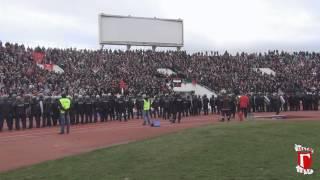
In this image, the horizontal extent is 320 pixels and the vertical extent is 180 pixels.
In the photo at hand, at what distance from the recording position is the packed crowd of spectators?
1622 inches

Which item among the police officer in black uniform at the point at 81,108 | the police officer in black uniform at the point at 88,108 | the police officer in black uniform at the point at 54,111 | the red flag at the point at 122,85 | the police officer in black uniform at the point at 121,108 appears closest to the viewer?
the police officer in black uniform at the point at 54,111

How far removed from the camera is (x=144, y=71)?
170ft

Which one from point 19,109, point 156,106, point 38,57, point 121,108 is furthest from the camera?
point 38,57

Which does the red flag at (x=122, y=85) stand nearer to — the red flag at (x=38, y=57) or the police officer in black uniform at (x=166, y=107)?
the red flag at (x=38, y=57)

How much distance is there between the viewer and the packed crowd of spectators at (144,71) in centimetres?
4119

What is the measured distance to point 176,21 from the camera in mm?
63375

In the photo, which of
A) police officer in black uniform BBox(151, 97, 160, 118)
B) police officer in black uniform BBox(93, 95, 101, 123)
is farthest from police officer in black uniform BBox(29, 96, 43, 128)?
police officer in black uniform BBox(151, 97, 160, 118)

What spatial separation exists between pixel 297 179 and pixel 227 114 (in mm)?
18632

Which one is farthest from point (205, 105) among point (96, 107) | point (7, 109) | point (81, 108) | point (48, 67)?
point (7, 109)

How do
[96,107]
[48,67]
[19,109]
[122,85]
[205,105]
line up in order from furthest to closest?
[48,67]
[122,85]
[205,105]
[96,107]
[19,109]

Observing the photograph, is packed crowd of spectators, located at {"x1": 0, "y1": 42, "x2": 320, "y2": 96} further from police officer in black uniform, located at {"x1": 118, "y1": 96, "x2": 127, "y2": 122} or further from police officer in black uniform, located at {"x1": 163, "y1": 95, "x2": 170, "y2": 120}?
police officer in black uniform, located at {"x1": 163, "y1": 95, "x2": 170, "y2": 120}

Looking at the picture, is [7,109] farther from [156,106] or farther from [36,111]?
[156,106]

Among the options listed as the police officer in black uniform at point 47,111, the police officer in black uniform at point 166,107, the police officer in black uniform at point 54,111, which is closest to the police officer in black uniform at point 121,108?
the police officer in black uniform at point 166,107

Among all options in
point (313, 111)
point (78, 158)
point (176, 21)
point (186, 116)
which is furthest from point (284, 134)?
point (176, 21)
